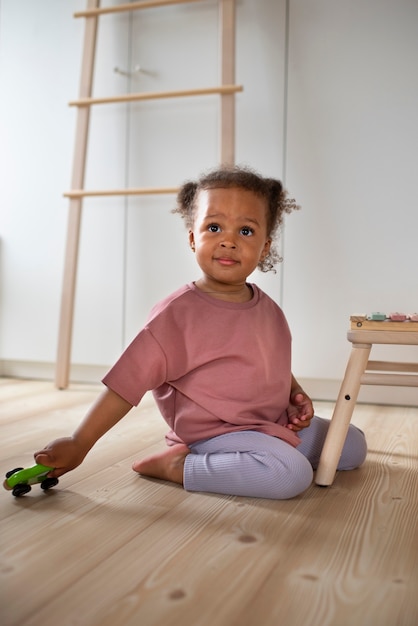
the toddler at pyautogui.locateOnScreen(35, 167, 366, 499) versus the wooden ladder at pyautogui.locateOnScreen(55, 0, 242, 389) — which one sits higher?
the wooden ladder at pyautogui.locateOnScreen(55, 0, 242, 389)

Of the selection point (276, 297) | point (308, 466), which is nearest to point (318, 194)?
point (276, 297)

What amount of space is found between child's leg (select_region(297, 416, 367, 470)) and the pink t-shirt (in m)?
0.08

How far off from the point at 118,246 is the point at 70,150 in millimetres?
394

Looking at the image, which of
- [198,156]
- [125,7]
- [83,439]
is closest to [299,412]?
[83,439]

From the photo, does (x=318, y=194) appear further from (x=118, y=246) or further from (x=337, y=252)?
(x=118, y=246)

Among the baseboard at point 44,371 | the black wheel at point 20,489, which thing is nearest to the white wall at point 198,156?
the baseboard at point 44,371

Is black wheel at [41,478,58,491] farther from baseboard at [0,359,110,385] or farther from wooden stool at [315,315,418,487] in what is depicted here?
baseboard at [0,359,110,385]

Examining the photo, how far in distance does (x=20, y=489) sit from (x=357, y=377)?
22.3 inches

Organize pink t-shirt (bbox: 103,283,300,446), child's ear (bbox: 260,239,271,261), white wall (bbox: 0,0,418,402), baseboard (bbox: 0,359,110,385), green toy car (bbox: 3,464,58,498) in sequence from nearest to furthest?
green toy car (bbox: 3,464,58,498), pink t-shirt (bbox: 103,283,300,446), child's ear (bbox: 260,239,271,261), white wall (bbox: 0,0,418,402), baseboard (bbox: 0,359,110,385)

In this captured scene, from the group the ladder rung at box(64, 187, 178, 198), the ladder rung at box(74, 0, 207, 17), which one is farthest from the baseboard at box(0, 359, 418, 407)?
the ladder rung at box(74, 0, 207, 17)

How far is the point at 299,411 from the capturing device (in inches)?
45.9

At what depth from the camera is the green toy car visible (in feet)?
3.14

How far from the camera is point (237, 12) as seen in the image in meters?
2.03

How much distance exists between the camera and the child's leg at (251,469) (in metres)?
0.98
